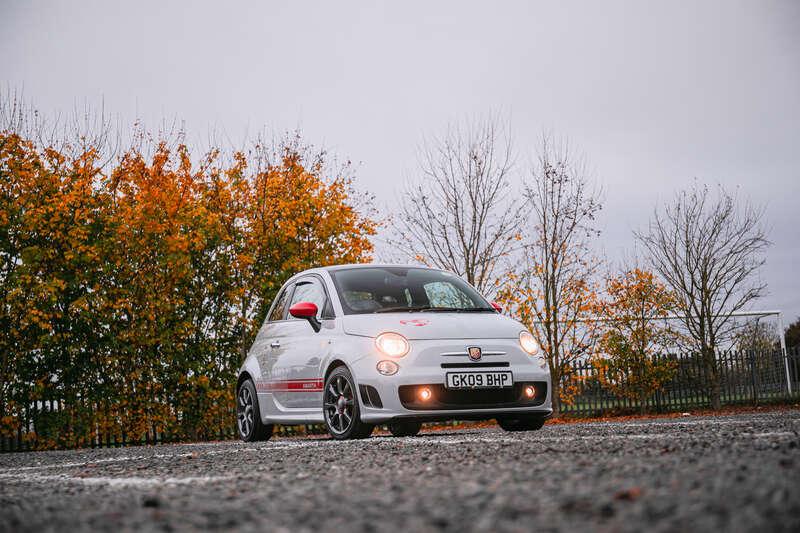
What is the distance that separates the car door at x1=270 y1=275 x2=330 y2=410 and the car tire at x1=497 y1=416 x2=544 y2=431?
6.27 feet

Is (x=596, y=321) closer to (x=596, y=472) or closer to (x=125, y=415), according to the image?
(x=125, y=415)

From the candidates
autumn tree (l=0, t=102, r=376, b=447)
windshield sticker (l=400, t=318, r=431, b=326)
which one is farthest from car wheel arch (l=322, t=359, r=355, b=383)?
autumn tree (l=0, t=102, r=376, b=447)

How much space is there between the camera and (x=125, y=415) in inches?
631

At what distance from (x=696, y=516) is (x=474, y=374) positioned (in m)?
5.29

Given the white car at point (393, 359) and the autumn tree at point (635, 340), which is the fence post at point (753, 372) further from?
the white car at point (393, 359)

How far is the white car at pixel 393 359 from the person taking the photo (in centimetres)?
809

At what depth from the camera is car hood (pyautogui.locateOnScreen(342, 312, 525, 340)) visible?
8305mm

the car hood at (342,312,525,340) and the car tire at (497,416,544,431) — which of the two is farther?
the car tire at (497,416,544,431)

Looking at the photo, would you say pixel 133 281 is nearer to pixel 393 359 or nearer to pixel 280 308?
pixel 280 308

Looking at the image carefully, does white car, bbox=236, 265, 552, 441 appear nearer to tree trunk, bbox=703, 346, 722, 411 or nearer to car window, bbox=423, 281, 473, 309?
Answer: car window, bbox=423, 281, 473, 309

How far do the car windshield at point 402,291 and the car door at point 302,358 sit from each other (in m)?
0.34

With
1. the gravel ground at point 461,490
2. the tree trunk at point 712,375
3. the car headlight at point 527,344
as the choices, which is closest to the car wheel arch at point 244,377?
the car headlight at point 527,344

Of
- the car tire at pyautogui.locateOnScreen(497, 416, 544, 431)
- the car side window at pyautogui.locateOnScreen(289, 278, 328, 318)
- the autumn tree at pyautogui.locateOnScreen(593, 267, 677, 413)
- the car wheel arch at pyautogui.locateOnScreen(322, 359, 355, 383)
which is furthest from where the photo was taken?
the autumn tree at pyautogui.locateOnScreen(593, 267, 677, 413)

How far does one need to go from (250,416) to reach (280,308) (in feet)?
4.24
